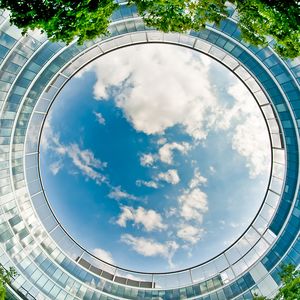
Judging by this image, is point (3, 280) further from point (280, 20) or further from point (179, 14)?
point (280, 20)

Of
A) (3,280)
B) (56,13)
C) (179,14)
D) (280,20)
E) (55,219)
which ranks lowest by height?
(3,280)

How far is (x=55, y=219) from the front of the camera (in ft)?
113

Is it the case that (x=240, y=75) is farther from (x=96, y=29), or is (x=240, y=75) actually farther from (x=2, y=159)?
(x=2, y=159)

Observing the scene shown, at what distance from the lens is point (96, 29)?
12500mm

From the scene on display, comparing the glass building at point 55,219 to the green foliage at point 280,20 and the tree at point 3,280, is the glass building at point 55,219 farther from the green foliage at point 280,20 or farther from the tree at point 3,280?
the green foliage at point 280,20

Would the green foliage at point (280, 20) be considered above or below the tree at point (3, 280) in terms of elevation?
above

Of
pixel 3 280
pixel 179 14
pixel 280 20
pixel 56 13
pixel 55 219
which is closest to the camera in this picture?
pixel 280 20

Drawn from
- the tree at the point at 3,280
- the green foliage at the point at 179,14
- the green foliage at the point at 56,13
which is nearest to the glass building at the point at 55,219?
the green foliage at the point at 179,14

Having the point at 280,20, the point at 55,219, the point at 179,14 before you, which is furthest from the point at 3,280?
the point at 280,20

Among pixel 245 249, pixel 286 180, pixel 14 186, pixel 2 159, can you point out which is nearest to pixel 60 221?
pixel 14 186

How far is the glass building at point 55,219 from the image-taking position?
2730 cm

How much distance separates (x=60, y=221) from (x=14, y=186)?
7897 mm

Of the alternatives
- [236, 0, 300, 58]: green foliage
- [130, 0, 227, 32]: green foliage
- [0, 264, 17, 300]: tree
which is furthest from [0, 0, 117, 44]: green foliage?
[0, 264, 17, 300]: tree

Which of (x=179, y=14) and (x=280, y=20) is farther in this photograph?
(x=179, y=14)
